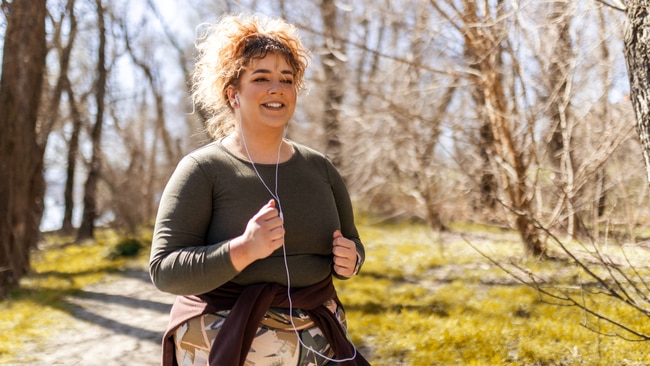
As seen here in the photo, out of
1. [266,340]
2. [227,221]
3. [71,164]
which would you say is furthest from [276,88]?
[71,164]

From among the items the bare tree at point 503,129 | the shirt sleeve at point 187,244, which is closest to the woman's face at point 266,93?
the shirt sleeve at point 187,244

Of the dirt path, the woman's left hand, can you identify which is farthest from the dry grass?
the dirt path

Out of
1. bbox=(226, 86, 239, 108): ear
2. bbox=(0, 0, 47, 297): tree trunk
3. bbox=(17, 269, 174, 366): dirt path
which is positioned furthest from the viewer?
bbox=(0, 0, 47, 297): tree trunk

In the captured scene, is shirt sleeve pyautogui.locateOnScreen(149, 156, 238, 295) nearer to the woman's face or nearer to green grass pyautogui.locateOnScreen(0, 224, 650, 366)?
the woman's face

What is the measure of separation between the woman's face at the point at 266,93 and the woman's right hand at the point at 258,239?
36cm

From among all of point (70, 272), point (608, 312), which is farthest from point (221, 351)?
point (70, 272)

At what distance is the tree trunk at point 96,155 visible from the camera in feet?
43.2

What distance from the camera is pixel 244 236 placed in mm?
1706

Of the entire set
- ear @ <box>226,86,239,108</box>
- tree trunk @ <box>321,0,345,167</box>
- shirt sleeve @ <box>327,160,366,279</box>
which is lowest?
shirt sleeve @ <box>327,160,366,279</box>

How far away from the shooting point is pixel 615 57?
567 cm

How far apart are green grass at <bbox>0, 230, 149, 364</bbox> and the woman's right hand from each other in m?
4.36

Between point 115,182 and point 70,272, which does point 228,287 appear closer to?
point 70,272

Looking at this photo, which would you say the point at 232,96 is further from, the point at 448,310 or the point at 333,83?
the point at 333,83

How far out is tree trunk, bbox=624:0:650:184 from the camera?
105 inches
